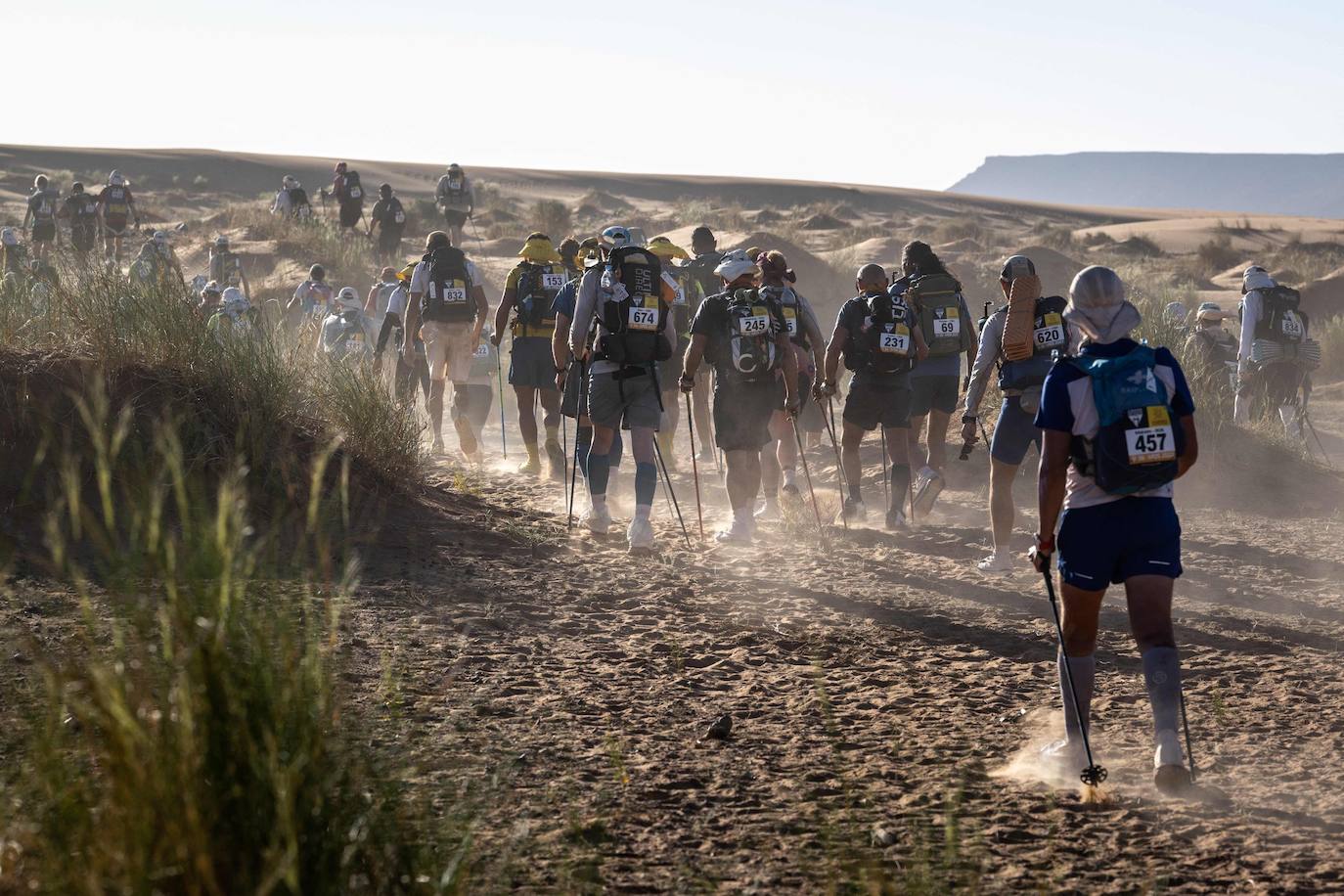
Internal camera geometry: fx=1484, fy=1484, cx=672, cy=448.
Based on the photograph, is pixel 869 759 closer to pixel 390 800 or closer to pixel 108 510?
pixel 390 800

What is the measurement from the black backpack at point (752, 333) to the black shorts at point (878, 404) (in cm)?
73

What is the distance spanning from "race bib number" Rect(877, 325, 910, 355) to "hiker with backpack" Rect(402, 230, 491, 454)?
3.78 metres

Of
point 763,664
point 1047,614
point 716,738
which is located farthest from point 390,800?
point 1047,614

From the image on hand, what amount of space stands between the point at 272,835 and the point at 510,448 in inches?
461

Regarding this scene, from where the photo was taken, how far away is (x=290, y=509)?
8.38 meters

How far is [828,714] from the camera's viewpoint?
565 cm

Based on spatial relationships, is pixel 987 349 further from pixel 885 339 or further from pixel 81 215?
pixel 81 215

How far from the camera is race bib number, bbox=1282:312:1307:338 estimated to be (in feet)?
42.4

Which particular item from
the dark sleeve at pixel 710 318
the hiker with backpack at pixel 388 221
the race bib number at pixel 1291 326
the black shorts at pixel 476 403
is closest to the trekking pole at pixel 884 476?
the dark sleeve at pixel 710 318

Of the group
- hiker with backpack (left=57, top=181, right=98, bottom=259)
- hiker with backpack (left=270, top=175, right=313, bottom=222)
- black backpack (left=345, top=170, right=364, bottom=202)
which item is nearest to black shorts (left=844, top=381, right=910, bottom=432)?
hiker with backpack (left=57, top=181, right=98, bottom=259)

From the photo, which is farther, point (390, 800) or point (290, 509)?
point (290, 509)

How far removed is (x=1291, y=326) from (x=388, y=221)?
15193 millimetres

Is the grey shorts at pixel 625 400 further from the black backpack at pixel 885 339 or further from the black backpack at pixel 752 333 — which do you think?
the black backpack at pixel 885 339

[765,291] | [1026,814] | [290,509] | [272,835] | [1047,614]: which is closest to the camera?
[272,835]
